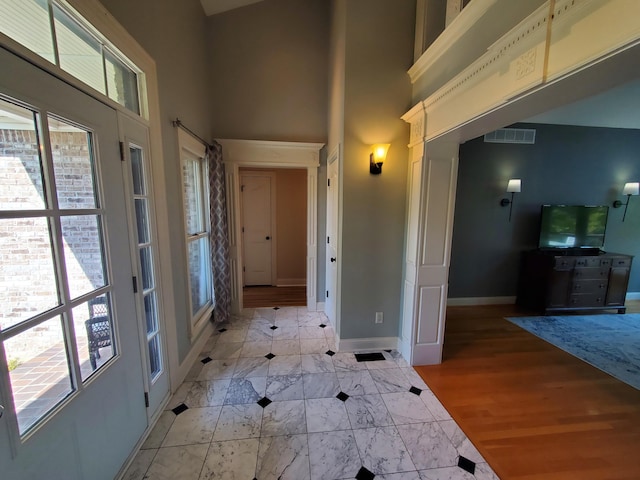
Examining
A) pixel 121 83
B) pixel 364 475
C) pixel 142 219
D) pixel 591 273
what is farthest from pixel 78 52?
pixel 591 273

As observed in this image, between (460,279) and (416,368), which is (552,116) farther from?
(416,368)

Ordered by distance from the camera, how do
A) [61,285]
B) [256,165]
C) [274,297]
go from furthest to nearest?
[274,297], [256,165], [61,285]

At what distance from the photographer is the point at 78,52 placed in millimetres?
1253

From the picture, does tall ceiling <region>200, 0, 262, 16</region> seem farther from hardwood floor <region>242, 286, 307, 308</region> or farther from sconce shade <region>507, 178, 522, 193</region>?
sconce shade <region>507, 178, 522, 193</region>

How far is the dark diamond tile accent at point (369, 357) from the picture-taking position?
2.65 m

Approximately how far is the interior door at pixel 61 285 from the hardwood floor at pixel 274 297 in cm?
269

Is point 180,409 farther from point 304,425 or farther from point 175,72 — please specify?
point 175,72

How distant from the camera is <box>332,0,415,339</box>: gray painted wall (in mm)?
2379

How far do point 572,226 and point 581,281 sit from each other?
834 mm

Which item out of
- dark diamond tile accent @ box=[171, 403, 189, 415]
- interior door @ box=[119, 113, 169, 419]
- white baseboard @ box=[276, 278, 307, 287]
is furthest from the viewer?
white baseboard @ box=[276, 278, 307, 287]

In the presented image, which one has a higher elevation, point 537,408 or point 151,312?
point 151,312

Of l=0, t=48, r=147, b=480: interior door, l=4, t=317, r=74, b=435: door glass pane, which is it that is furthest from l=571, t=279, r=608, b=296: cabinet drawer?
l=4, t=317, r=74, b=435: door glass pane

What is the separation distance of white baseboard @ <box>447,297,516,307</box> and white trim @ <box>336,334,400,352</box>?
182 cm

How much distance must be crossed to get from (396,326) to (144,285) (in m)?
2.40
